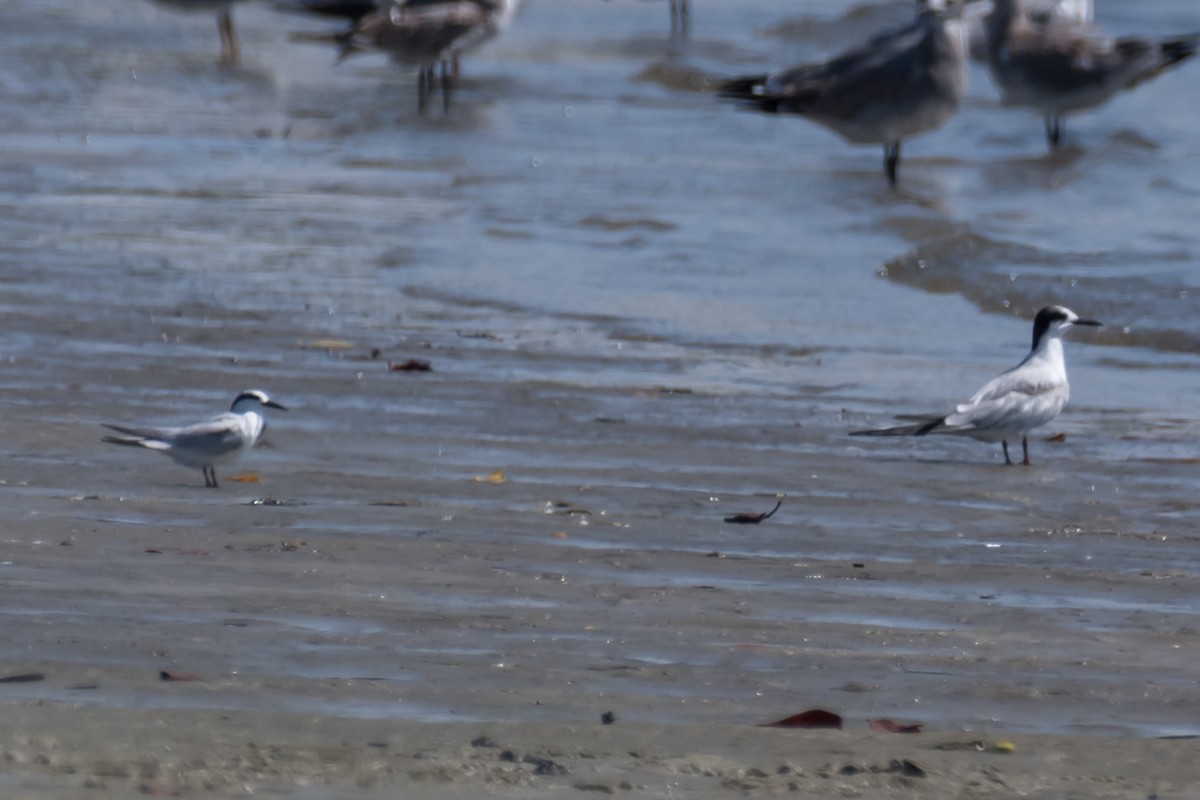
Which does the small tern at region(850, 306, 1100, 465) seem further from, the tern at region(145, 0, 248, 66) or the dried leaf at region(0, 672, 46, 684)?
the tern at region(145, 0, 248, 66)

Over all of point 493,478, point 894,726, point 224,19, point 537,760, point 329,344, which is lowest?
point 224,19

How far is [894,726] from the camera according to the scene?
10.9ft

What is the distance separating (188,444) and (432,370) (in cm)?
166

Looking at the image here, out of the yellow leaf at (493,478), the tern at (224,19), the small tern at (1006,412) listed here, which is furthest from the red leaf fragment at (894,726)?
the tern at (224,19)

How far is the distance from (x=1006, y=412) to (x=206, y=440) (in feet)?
7.72

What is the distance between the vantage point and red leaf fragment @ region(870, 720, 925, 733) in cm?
329

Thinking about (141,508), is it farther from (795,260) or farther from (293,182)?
(293,182)

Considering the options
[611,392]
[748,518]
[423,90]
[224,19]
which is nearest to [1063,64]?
[423,90]

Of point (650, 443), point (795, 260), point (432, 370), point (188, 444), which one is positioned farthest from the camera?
point (795, 260)

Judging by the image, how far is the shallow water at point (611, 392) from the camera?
3.77 meters

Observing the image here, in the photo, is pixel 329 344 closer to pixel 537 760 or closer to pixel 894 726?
pixel 894 726

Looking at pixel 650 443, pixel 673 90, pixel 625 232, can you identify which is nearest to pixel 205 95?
pixel 673 90

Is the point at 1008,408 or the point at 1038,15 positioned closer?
the point at 1008,408

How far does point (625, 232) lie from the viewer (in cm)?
1048
